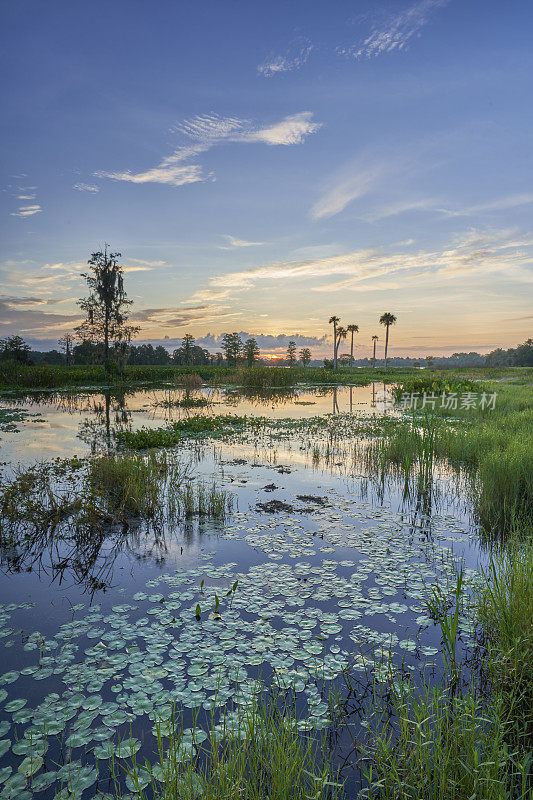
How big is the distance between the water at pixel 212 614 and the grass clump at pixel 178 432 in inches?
180

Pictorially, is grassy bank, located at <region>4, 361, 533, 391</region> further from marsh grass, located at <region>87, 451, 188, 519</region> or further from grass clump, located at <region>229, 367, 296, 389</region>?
marsh grass, located at <region>87, 451, 188, 519</region>

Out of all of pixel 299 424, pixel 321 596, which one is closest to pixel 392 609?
pixel 321 596

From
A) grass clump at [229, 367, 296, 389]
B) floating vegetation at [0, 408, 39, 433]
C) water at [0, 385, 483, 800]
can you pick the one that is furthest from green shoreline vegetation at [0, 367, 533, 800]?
grass clump at [229, 367, 296, 389]

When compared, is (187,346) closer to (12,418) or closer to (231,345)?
(231,345)

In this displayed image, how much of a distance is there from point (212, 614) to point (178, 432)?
1132 cm

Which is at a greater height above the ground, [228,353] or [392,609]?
[228,353]

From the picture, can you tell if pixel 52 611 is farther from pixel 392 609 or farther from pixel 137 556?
pixel 392 609

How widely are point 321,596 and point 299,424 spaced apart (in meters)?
12.8

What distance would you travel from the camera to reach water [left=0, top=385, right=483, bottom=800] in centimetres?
341

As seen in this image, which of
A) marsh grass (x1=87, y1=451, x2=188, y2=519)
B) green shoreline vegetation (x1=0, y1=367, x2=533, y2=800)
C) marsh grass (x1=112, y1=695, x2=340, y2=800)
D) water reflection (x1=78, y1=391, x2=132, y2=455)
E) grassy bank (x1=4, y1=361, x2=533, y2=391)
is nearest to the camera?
marsh grass (x1=112, y1=695, x2=340, y2=800)

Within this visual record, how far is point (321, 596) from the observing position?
5.15 m

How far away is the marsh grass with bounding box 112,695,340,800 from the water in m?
0.21

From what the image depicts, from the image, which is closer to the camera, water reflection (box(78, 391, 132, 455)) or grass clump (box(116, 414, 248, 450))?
grass clump (box(116, 414, 248, 450))

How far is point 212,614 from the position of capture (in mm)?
4781
